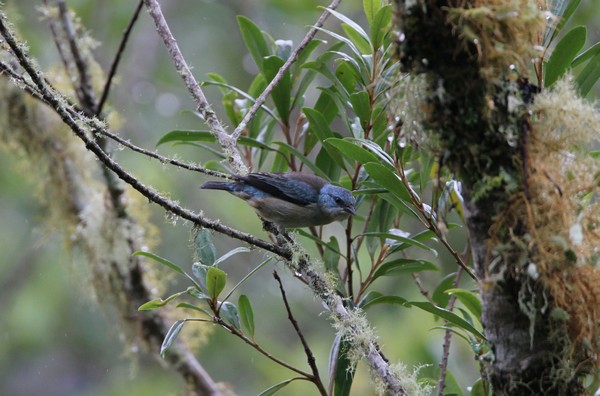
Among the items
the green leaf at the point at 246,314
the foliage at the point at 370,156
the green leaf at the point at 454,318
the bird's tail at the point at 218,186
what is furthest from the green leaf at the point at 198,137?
the green leaf at the point at 454,318

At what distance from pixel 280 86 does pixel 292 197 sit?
97 centimetres

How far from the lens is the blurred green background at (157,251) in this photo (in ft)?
27.0

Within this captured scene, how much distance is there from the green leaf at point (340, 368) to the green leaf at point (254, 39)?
144 cm

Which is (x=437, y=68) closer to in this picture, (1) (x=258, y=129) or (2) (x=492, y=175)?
(2) (x=492, y=175)

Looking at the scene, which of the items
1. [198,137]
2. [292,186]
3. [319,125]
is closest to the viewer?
[319,125]

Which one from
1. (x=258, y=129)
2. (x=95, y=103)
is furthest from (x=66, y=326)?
(x=258, y=129)

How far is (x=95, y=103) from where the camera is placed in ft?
15.0

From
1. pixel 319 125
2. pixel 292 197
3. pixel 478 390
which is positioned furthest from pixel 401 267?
pixel 292 197

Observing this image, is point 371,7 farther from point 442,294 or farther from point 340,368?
point 340,368

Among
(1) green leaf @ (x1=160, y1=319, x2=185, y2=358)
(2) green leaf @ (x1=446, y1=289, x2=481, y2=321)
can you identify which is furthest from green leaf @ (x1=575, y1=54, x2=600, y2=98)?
(1) green leaf @ (x1=160, y1=319, x2=185, y2=358)

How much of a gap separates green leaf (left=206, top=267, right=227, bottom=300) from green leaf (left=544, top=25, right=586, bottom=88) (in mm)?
1281

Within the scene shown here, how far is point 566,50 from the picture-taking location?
7.45ft

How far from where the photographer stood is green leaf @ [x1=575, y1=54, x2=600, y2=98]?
2.41 m

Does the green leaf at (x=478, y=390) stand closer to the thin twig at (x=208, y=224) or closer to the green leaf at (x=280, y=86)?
the thin twig at (x=208, y=224)
